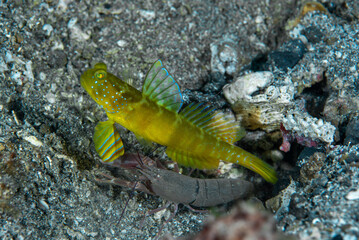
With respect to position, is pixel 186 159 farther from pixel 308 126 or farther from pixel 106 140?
pixel 308 126

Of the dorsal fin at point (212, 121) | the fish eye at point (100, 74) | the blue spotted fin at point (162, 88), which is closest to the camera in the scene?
the fish eye at point (100, 74)

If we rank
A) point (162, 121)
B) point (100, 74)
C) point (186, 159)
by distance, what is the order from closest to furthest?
point (100, 74), point (162, 121), point (186, 159)

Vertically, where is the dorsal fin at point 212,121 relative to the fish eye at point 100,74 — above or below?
below

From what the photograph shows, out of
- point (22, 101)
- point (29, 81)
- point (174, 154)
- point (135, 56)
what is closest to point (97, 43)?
point (135, 56)

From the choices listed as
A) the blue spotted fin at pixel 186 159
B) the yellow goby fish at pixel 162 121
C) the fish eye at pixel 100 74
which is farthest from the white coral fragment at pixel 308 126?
the fish eye at pixel 100 74

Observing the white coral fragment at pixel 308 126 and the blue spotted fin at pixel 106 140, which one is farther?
the white coral fragment at pixel 308 126

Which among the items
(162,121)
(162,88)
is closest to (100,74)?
(162,88)

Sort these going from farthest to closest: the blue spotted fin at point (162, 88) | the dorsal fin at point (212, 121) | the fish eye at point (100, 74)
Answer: the dorsal fin at point (212, 121), the blue spotted fin at point (162, 88), the fish eye at point (100, 74)

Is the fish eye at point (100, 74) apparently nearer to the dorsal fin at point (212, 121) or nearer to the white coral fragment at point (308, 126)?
the dorsal fin at point (212, 121)

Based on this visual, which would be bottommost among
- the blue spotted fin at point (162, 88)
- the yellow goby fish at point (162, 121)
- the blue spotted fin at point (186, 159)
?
the blue spotted fin at point (186, 159)
